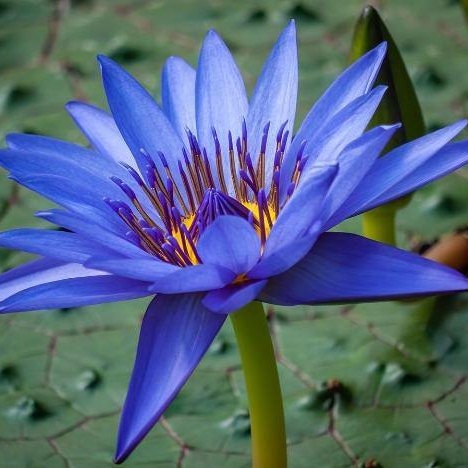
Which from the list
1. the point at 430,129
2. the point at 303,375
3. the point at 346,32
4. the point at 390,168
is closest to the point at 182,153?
the point at 390,168

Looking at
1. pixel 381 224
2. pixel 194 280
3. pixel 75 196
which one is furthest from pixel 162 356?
pixel 381 224

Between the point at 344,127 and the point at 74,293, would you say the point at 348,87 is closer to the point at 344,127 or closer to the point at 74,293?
the point at 344,127

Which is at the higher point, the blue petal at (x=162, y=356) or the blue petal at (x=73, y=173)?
the blue petal at (x=73, y=173)

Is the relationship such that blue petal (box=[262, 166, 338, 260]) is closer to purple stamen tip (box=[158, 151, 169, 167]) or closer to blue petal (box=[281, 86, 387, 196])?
blue petal (box=[281, 86, 387, 196])

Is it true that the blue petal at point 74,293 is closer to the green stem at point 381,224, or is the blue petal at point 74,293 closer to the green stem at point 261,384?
the green stem at point 261,384

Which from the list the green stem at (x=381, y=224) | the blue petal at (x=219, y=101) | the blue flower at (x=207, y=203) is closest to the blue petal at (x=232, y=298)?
the blue flower at (x=207, y=203)

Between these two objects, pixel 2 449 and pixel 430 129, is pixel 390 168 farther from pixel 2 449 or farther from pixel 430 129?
pixel 430 129
